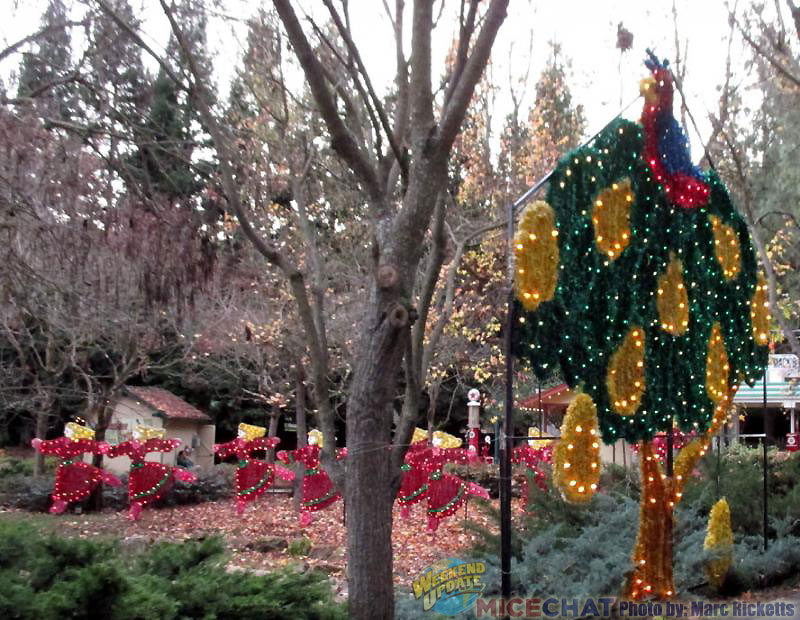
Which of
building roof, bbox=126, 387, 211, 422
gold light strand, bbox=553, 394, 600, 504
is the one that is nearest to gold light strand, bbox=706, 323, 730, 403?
gold light strand, bbox=553, 394, 600, 504

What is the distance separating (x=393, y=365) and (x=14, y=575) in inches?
95.0

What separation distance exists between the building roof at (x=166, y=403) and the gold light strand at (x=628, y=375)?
22.3 m

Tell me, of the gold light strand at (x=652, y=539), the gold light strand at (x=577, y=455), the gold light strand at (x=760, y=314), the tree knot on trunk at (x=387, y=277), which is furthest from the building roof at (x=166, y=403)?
the tree knot on trunk at (x=387, y=277)

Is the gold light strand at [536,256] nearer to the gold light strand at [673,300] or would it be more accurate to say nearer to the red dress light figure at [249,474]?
the gold light strand at [673,300]

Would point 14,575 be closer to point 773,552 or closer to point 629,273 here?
point 629,273

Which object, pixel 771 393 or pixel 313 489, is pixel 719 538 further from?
pixel 771 393

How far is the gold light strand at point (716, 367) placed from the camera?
8797mm

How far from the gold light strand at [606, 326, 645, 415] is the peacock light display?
0.01m

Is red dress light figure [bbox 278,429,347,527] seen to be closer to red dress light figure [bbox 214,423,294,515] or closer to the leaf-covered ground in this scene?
the leaf-covered ground

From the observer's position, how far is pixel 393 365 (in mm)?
5484

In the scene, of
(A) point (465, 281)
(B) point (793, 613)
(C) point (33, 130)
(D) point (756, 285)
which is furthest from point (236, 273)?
(B) point (793, 613)

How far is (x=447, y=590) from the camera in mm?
6883

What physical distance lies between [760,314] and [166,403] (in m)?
23.8

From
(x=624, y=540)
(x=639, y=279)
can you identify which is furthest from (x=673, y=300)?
(x=624, y=540)
